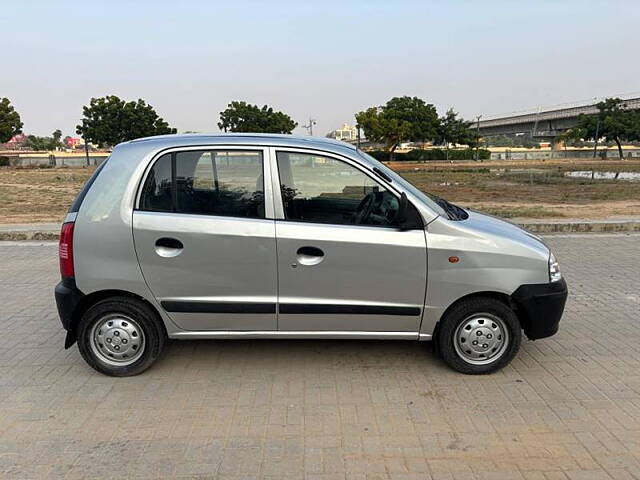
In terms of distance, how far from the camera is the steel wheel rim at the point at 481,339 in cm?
357

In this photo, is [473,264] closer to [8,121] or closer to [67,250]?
[67,250]

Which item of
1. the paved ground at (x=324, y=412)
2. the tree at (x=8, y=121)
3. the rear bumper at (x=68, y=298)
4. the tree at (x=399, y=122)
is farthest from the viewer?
the tree at (x=399, y=122)

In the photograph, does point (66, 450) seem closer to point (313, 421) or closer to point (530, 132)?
point (313, 421)

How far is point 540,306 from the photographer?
354 centimetres

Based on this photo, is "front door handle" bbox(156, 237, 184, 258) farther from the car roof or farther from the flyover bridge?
the flyover bridge

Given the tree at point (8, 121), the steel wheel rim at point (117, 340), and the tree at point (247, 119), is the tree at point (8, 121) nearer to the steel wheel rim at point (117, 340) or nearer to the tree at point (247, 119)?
the tree at point (247, 119)

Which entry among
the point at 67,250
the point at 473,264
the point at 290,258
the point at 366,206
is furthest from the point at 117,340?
the point at 473,264

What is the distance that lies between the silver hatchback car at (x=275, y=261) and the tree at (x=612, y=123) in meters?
63.5

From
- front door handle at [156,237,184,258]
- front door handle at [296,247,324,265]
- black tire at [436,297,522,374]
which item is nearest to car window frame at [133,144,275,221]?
front door handle at [156,237,184,258]

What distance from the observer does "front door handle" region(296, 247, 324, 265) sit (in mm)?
3393

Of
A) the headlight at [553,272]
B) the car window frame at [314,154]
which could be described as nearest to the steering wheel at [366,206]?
the car window frame at [314,154]

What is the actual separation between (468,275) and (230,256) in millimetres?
1693

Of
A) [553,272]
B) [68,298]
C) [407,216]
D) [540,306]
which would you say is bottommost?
[540,306]

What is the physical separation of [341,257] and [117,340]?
1.78m
